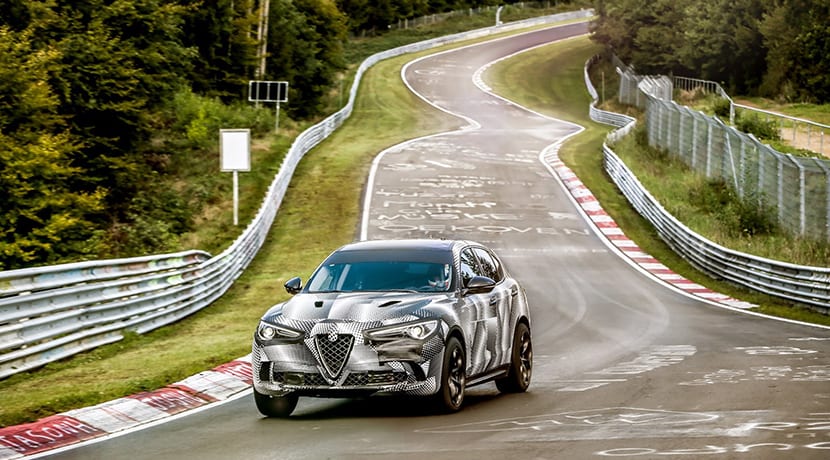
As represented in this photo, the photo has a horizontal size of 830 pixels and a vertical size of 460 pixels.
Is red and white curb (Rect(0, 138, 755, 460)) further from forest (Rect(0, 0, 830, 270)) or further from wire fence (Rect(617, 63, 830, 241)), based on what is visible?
wire fence (Rect(617, 63, 830, 241))

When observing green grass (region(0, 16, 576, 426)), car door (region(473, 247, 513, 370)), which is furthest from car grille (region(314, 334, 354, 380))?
green grass (region(0, 16, 576, 426))

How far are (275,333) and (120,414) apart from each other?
1.70m

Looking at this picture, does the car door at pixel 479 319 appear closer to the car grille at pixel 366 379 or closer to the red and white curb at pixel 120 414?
the car grille at pixel 366 379

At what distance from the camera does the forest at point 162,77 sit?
103ft

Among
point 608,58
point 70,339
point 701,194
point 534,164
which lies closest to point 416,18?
point 608,58

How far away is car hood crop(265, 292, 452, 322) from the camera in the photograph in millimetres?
11367

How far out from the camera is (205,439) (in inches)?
403

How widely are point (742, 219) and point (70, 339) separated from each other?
71.0ft

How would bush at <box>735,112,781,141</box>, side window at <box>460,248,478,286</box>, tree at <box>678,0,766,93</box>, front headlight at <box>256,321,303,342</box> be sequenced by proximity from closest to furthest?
front headlight at <box>256,321,303,342</box> < side window at <box>460,248,478,286</box> < bush at <box>735,112,781,141</box> < tree at <box>678,0,766,93</box>

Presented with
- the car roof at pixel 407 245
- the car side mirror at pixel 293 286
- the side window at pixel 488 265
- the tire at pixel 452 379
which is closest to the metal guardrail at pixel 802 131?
the side window at pixel 488 265

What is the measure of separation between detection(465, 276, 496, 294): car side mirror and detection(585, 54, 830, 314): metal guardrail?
13.7 m

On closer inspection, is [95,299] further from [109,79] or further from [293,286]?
[109,79]

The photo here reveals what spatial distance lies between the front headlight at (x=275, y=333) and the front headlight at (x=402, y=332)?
662 mm

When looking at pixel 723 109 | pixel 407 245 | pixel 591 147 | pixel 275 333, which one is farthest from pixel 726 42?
pixel 275 333
